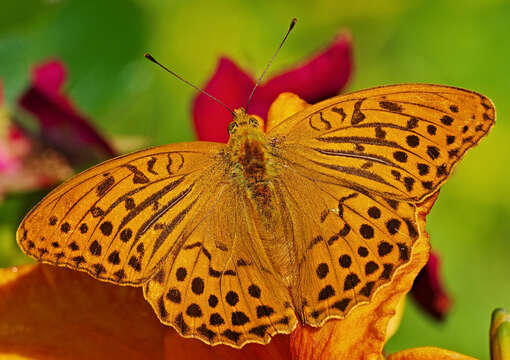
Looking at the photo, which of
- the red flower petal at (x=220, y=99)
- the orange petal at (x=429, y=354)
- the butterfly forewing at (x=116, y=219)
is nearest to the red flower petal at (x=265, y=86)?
the red flower petal at (x=220, y=99)

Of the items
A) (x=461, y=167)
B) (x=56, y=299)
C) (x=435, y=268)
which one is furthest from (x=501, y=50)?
(x=56, y=299)

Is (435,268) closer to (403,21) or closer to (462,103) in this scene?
(462,103)

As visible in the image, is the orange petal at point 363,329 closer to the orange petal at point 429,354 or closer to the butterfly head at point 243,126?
the orange petal at point 429,354

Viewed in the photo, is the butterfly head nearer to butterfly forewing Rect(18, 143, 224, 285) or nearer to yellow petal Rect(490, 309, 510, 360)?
butterfly forewing Rect(18, 143, 224, 285)

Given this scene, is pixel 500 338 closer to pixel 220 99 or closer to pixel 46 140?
pixel 220 99

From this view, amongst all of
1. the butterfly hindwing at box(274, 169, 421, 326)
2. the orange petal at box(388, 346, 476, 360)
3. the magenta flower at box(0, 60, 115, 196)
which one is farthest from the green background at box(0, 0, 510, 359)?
the orange petal at box(388, 346, 476, 360)

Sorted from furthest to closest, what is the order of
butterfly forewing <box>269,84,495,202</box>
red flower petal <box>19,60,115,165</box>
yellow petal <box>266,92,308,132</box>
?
red flower petal <box>19,60,115,165</box> < yellow petal <box>266,92,308,132</box> < butterfly forewing <box>269,84,495,202</box>
